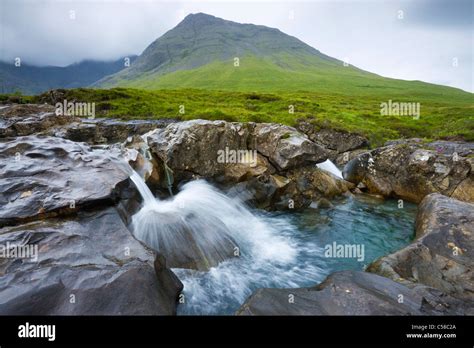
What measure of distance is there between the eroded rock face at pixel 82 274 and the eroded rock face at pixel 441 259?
7.14 meters

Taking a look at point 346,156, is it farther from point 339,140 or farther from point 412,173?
point 412,173

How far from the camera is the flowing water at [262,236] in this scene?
1051 centimetres

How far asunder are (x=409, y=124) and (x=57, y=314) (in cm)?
4979

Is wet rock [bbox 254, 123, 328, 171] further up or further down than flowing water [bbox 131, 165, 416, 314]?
further up

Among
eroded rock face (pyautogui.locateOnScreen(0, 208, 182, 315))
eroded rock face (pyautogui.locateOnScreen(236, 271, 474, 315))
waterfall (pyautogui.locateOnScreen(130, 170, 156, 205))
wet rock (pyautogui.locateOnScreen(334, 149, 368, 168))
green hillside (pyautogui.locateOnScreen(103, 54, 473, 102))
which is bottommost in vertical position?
eroded rock face (pyautogui.locateOnScreen(236, 271, 474, 315))

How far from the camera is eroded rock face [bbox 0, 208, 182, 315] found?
654 cm

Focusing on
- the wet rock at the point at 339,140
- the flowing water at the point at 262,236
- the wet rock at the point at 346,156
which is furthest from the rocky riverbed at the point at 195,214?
the wet rock at the point at 339,140

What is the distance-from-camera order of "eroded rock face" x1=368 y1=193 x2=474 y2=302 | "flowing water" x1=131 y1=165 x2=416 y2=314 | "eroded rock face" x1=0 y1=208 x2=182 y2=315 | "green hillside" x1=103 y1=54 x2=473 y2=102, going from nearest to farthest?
"eroded rock face" x1=0 y1=208 x2=182 y2=315, "eroded rock face" x1=368 y1=193 x2=474 y2=302, "flowing water" x1=131 y1=165 x2=416 y2=314, "green hillside" x1=103 y1=54 x2=473 y2=102

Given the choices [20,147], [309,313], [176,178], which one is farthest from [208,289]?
[20,147]

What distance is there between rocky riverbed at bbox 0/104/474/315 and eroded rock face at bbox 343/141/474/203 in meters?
0.07

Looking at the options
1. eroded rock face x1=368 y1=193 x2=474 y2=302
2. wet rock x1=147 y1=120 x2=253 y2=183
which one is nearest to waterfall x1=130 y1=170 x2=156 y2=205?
wet rock x1=147 y1=120 x2=253 y2=183

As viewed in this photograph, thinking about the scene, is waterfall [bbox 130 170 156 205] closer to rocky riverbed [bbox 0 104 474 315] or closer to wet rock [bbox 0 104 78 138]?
rocky riverbed [bbox 0 104 474 315]

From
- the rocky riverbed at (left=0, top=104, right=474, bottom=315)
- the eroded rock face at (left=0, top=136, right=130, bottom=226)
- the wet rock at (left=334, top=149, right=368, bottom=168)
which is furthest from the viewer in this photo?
the wet rock at (left=334, top=149, right=368, bottom=168)
